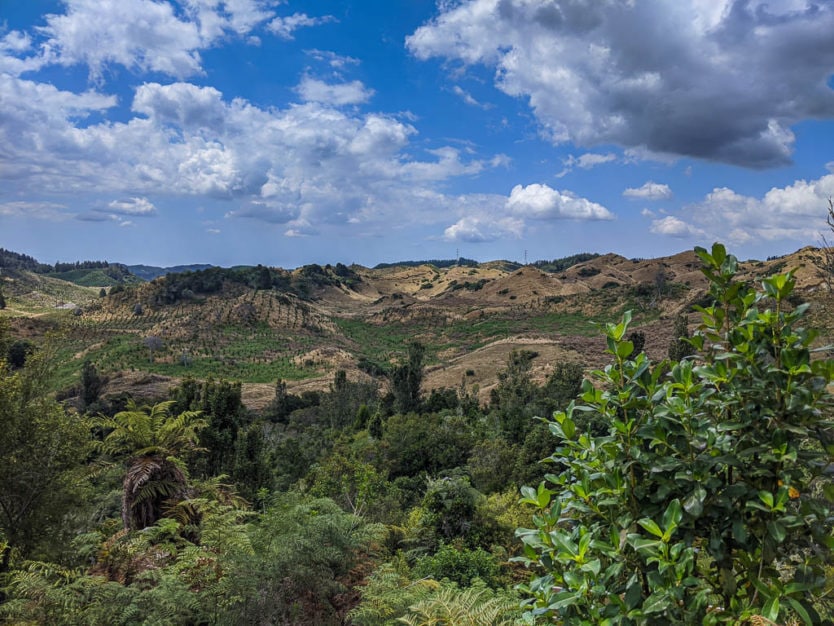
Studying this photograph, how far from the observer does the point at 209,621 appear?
385cm

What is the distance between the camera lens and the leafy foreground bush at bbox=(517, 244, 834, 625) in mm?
1560

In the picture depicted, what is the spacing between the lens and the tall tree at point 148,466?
571 cm

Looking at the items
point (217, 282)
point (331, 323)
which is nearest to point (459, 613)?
point (331, 323)

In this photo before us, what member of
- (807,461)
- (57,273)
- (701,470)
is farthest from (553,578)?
(57,273)

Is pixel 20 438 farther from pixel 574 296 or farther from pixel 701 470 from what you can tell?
pixel 574 296

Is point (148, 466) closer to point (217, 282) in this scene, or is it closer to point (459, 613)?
point (459, 613)

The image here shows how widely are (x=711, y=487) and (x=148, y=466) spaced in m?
6.12

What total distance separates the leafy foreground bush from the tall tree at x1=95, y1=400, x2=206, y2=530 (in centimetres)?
547

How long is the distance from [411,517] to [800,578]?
7871 millimetres

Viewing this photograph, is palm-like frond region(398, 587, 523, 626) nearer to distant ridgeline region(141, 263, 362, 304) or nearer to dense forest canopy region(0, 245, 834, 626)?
dense forest canopy region(0, 245, 834, 626)

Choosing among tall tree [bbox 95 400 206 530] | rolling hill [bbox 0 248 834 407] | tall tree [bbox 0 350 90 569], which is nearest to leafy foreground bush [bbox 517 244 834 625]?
tall tree [bbox 95 400 206 530]

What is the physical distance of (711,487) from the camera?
5.28 ft

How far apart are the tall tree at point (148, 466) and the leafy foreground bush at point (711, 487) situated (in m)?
5.47

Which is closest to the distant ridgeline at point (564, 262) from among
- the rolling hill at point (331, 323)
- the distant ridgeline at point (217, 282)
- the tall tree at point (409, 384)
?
the rolling hill at point (331, 323)
